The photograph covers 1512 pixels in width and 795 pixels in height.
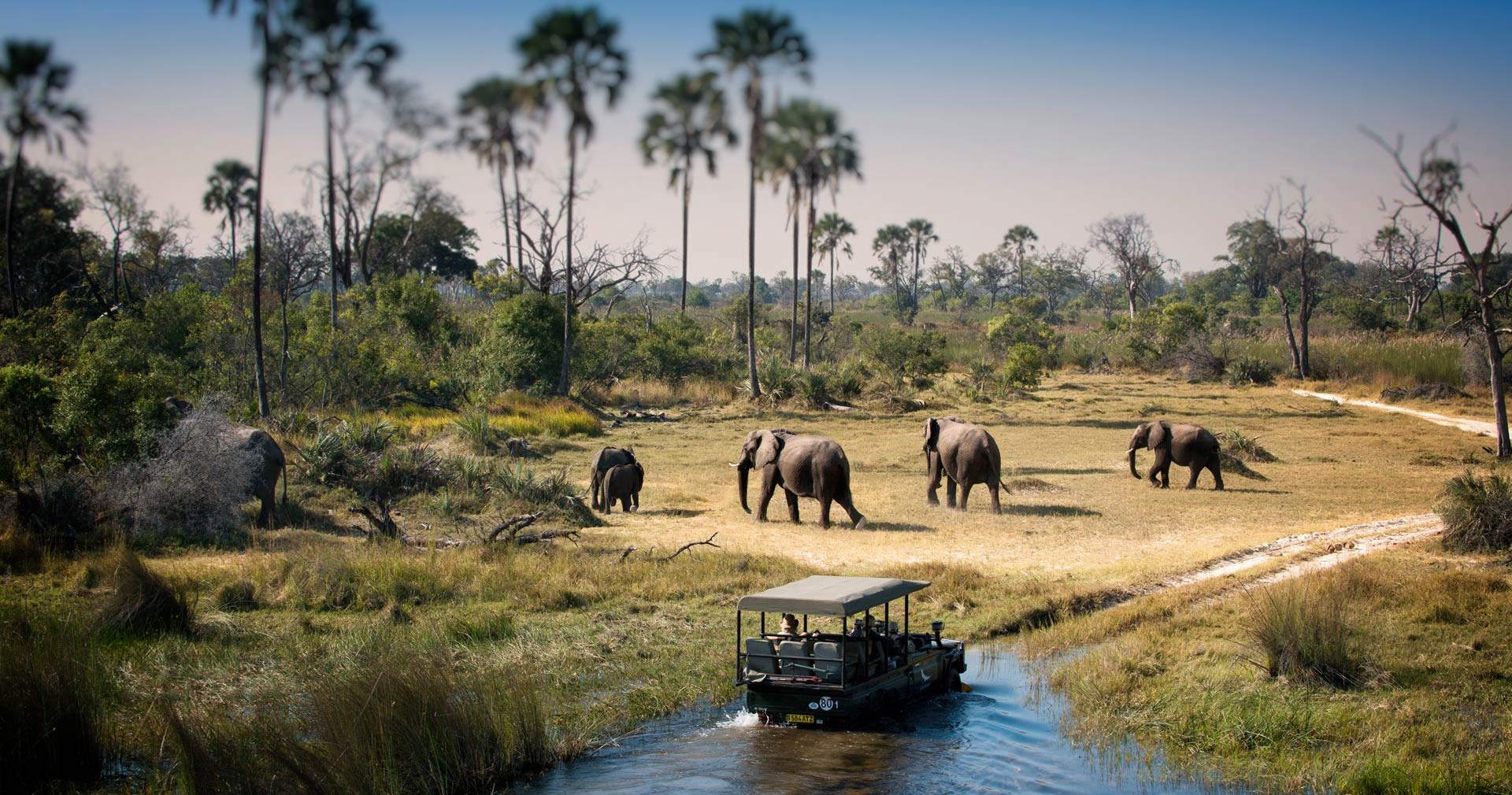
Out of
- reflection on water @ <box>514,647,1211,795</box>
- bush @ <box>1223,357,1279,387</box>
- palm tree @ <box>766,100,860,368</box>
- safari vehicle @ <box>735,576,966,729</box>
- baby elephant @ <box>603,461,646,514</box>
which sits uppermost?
palm tree @ <box>766,100,860,368</box>

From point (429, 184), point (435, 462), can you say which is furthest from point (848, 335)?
point (435, 462)

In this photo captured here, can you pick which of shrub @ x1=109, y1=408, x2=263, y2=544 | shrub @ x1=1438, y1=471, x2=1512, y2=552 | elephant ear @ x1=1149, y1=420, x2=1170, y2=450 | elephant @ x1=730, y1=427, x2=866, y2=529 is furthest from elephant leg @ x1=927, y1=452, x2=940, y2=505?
shrub @ x1=109, y1=408, x2=263, y2=544

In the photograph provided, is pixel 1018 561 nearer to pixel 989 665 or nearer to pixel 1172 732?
pixel 989 665

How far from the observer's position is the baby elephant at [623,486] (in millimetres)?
22172

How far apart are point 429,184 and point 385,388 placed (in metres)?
31.1

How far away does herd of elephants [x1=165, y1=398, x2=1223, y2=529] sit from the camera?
19.2 metres

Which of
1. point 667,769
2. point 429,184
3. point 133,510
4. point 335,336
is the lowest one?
point 667,769

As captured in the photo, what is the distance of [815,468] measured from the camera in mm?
20328

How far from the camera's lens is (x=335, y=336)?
33.9m

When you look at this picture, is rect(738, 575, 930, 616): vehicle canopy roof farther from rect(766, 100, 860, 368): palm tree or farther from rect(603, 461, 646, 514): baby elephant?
rect(766, 100, 860, 368): palm tree

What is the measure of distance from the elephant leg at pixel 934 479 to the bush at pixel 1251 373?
35.6m

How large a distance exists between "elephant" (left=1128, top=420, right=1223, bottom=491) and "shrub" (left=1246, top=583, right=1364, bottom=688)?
41.3 feet

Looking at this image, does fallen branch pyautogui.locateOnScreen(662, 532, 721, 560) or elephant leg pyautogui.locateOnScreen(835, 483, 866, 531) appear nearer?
fallen branch pyautogui.locateOnScreen(662, 532, 721, 560)

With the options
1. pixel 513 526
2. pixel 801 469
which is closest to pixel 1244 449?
pixel 801 469
